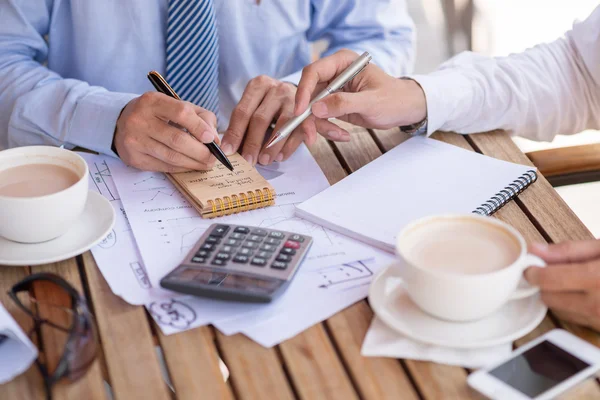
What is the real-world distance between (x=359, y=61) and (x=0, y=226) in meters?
0.57

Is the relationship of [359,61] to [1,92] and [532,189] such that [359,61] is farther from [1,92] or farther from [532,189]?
[1,92]

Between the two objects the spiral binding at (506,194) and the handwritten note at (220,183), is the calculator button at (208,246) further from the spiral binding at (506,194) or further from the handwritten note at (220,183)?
the spiral binding at (506,194)

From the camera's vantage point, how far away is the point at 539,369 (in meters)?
0.67

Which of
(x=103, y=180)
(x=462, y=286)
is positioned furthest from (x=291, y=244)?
(x=103, y=180)

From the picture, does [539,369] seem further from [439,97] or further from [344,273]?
[439,97]

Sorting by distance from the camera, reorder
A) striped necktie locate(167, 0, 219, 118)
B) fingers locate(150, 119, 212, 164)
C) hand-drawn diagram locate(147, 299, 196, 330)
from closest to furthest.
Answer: hand-drawn diagram locate(147, 299, 196, 330) → fingers locate(150, 119, 212, 164) → striped necktie locate(167, 0, 219, 118)

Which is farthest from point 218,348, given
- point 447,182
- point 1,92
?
point 1,92

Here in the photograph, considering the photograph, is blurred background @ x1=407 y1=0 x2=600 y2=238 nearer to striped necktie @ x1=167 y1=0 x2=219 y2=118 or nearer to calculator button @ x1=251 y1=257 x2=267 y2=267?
striped necktie @ x1=167 y1=0 x2=219 y2=118

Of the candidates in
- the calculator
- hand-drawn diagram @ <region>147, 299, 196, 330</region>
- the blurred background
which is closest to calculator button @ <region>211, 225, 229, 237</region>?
the calculator

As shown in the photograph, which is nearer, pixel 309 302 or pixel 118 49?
pixel 309 302

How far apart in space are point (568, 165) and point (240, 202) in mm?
583

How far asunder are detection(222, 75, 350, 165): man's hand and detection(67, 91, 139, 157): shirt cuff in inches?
6.7

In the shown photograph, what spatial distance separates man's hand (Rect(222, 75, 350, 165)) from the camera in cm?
107

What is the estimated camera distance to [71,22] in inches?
51.4
